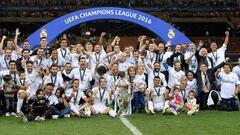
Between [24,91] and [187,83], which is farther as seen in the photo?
[187,83]

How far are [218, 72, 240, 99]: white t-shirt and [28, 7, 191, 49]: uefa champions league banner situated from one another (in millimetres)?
3025

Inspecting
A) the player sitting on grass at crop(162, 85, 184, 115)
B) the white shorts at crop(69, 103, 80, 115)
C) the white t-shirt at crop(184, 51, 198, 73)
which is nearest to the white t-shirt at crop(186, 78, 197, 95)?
the player sitting on grass at crop(162, 85, 184, 115)

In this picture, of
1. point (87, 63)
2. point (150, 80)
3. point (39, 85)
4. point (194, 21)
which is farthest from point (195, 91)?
point (194, 21)

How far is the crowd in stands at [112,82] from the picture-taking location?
35.2ft

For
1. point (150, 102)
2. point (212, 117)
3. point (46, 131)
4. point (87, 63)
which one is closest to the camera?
point (46, 131)

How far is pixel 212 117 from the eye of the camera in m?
10.5

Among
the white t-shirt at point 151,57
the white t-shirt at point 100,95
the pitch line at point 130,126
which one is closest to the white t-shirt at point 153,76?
the white t-shirt at point 151,57

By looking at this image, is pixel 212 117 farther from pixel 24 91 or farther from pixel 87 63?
pixel 24 91

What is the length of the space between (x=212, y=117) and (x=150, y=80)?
2.03 meters

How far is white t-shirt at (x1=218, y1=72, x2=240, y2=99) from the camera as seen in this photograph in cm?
1190

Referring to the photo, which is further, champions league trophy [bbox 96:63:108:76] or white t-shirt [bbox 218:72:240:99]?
white t-shirt [bbox 218:72:240:99]

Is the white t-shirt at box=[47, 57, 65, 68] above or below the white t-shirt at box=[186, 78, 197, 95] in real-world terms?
above

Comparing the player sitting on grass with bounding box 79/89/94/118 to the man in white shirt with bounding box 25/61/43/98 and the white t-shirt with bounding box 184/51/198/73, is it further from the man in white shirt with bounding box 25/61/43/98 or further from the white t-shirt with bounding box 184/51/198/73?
the white t-shirt with bounding box 184/51/198/73

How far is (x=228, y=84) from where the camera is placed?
11.9m
